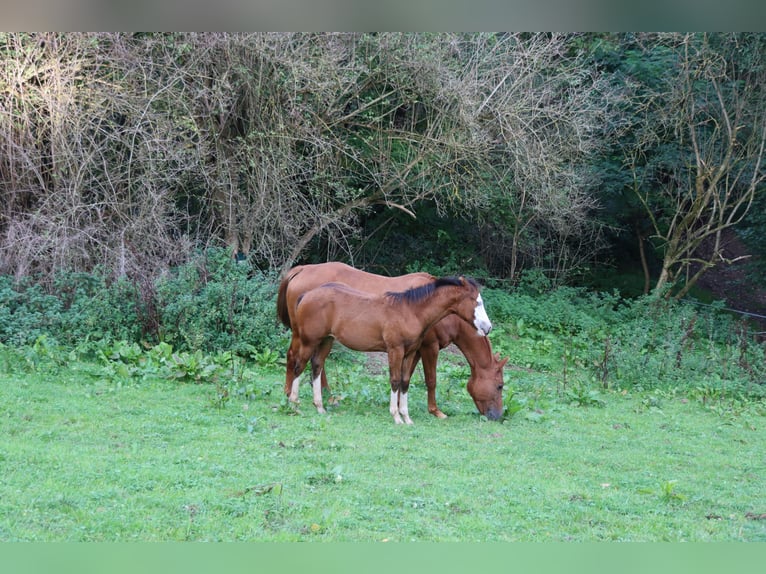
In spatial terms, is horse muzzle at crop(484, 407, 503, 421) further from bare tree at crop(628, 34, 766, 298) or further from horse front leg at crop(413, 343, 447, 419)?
bare tree at crop(628, 34, 766, 298)

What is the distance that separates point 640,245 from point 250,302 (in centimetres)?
1282

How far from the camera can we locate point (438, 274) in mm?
18703

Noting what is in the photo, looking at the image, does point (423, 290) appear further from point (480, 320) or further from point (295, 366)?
point (295, 366)

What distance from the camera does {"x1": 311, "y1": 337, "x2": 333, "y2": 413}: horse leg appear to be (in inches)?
337

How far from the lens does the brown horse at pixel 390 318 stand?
8438 millimetres

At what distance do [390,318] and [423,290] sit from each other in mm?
477

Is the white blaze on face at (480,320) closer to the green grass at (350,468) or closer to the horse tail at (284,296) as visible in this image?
the green grass at (350,468)

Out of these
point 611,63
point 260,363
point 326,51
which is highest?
point 611,63

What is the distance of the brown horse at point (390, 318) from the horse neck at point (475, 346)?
0.51m

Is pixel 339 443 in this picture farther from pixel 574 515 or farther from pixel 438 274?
pixel 438 274

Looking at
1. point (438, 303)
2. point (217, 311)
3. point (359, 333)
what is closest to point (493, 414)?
point (438, 303)

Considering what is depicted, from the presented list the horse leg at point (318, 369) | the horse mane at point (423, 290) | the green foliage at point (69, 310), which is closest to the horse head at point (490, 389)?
the horse mane at point (423, 290)

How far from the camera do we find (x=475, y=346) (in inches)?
354

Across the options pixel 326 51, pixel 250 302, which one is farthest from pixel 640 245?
pixel 250 302
